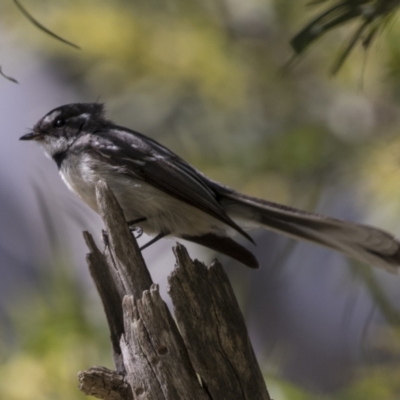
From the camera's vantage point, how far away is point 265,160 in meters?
3.62

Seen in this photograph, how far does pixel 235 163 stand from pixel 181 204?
100cm

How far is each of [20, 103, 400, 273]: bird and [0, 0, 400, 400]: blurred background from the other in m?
0.41

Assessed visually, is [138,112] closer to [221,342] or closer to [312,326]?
[312,326]

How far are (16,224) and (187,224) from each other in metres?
1.68

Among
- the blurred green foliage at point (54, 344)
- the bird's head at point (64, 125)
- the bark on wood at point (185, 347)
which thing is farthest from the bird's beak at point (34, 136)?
the bark on wood at point (185, 347)

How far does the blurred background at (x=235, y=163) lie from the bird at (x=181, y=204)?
1.34ft

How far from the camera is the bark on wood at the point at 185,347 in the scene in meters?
1.80

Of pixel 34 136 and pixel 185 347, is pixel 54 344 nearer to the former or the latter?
pixel 34 136

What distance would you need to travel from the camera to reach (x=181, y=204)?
104 inches

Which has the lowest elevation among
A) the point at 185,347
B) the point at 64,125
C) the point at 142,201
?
the point at 185,347

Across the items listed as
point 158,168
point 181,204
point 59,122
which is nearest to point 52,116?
point 59,122

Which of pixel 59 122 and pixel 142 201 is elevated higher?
pixel 59 122

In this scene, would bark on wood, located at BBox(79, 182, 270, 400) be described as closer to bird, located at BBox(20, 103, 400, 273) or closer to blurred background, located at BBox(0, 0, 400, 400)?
bird, located at BBox(20, 103, 400, 273)

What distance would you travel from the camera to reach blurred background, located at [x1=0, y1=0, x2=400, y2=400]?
3.14 m
